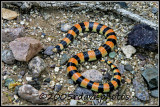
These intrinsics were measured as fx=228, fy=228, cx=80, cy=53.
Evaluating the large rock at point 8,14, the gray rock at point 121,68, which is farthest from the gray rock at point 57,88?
the large rock at point 8,14

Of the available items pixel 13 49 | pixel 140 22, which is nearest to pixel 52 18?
pixel 13 49

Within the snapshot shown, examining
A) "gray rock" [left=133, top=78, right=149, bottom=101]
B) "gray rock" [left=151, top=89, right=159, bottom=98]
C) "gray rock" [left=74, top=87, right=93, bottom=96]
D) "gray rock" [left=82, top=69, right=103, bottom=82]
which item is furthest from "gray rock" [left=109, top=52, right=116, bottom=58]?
"gray rock" [left=151, top=89, right=159, bottom=98]

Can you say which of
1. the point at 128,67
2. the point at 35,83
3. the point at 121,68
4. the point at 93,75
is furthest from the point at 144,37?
the point at 35,83

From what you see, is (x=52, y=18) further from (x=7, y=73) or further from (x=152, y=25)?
(x=152, y=25)

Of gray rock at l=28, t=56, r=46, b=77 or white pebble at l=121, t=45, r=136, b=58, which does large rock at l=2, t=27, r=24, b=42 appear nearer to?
gray rock at l=28, t=56, r=46, b=77

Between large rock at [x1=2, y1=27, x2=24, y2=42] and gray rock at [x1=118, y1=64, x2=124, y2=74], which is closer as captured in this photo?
gray rock at [x1=118, y1=64, x2=124, y2=74]
